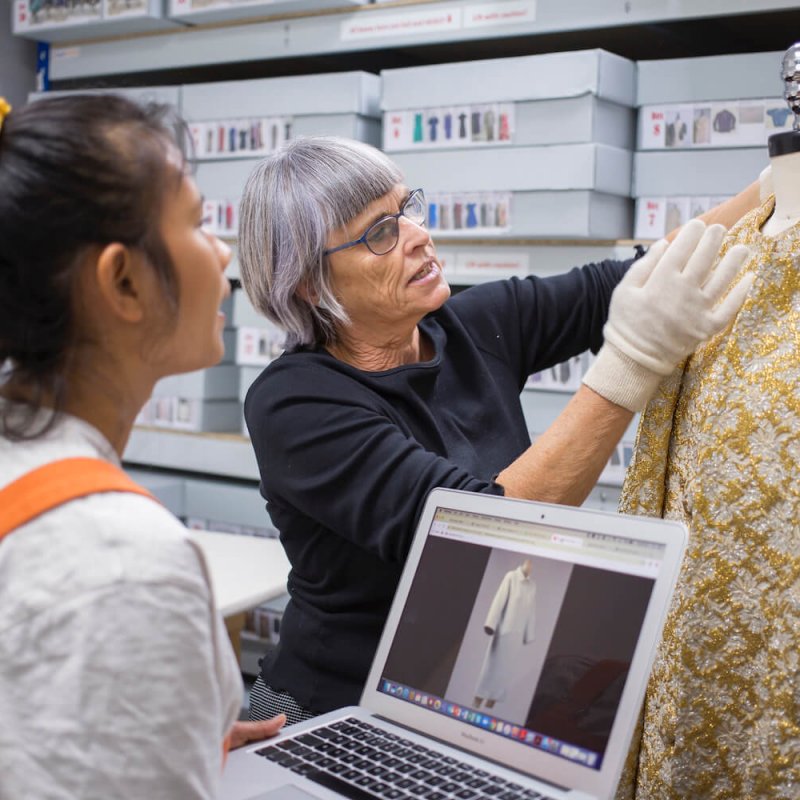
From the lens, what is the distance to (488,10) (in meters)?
1.96

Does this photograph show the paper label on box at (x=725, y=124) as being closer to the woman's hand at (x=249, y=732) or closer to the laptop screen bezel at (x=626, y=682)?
the laptop screen bezel at (x=626, y=682)

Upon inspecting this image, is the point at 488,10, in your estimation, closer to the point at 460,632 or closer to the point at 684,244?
the point at 684,244

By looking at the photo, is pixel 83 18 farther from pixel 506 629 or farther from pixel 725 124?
pixel 506 629

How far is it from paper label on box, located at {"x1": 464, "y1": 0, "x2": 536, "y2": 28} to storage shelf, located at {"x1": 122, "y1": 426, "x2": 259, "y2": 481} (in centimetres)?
104

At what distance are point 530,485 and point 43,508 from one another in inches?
22.4

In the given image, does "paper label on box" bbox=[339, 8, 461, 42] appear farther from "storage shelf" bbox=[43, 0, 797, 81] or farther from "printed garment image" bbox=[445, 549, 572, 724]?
"printed garment image" bbox=[445, 549, 572, 724]

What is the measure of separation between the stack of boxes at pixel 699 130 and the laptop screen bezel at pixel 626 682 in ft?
3.83

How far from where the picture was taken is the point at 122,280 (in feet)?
1.93

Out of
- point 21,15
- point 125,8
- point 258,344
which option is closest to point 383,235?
point 258,344

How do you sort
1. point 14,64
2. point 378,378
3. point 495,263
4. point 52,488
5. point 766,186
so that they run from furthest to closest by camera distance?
point 14,64 → point 495,263 → point 378,378 → point 766,186 → point 52,488

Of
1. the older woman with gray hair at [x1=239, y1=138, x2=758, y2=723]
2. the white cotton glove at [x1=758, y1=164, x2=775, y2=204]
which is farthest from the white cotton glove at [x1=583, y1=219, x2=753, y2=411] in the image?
the white cotton glove at [x1=758, y1=164, x2=775, y2=204]

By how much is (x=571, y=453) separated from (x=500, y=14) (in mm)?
1239

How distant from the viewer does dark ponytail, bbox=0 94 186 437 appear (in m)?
0.56

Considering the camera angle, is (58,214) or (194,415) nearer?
(58,214)
